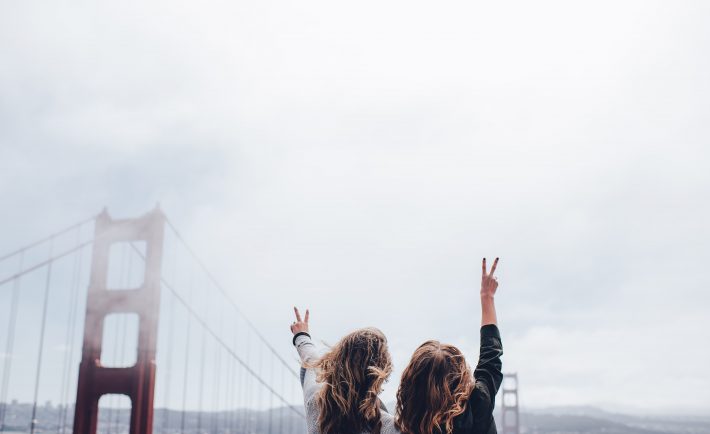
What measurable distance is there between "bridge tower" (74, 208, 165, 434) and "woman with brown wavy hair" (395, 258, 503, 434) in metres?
12.4

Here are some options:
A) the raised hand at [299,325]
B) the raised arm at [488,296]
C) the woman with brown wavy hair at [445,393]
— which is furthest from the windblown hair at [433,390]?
the raised hand at [299,325]

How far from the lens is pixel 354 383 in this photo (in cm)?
197

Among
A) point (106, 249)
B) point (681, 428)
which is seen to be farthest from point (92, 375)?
point (681, 428)

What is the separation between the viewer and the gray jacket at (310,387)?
1.94 meters

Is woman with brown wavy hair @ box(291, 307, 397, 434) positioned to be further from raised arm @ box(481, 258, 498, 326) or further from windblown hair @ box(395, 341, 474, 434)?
raised arm @ box(481, 258, 498, 326)

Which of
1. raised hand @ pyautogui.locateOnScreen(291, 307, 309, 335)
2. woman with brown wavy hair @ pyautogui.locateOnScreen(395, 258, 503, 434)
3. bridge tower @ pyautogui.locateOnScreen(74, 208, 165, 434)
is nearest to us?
woman with brown wavy hair @ pyautogui.locateOnScreen(395, 258, 503, 434)

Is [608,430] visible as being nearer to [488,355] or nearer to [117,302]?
[117,302]

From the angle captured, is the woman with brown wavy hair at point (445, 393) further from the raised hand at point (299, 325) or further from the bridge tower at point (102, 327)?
the bridge tower at point (102, 327)

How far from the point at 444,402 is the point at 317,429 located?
15.2 inches

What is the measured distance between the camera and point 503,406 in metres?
57.4

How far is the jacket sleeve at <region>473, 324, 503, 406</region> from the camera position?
6.40 ft

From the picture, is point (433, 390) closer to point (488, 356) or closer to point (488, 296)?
point (488, 356)

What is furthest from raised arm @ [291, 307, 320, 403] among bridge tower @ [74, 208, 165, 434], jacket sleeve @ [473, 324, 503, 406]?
bridge tower @ [74, 208, 165, 434]

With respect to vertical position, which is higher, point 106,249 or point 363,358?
point 106,249
